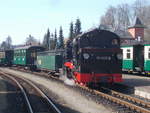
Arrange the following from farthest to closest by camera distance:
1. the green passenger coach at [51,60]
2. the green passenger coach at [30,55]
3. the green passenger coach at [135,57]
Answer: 1. the green passenger coach at [30,55]
2. the green passenger coach at [51,60]
3. the green passenger coach at [135,57]

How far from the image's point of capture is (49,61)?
2534 cm

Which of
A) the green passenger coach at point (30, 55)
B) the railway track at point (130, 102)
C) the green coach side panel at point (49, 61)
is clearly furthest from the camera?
the green passenger coach at point (30, 55)

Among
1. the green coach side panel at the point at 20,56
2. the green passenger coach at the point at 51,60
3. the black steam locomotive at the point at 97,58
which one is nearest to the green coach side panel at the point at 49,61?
the green passenger coach at the point at 51,60

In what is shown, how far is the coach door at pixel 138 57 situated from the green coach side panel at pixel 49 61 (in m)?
6.40

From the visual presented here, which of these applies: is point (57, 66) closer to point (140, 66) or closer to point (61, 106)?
point (140, 66)

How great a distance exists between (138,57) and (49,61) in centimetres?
790

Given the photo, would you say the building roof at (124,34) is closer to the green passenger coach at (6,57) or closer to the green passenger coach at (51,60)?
the green passenger coach at (6,57)

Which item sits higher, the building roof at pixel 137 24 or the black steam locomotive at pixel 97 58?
the building roof at pixel 137 24

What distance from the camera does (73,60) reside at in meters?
15.9

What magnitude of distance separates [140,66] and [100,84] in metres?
8.81

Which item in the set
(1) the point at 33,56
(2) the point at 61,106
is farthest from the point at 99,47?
(1) the point at 33,56

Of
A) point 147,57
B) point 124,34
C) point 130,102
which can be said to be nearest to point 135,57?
point 147,57

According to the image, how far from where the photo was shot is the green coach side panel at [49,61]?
23.1m

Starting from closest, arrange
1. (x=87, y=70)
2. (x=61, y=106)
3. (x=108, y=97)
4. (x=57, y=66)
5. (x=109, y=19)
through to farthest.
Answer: (x=61, y=106), (x=108, y=97), (x=87, y=70), (x=57, y=66), (x=109, y=19)
